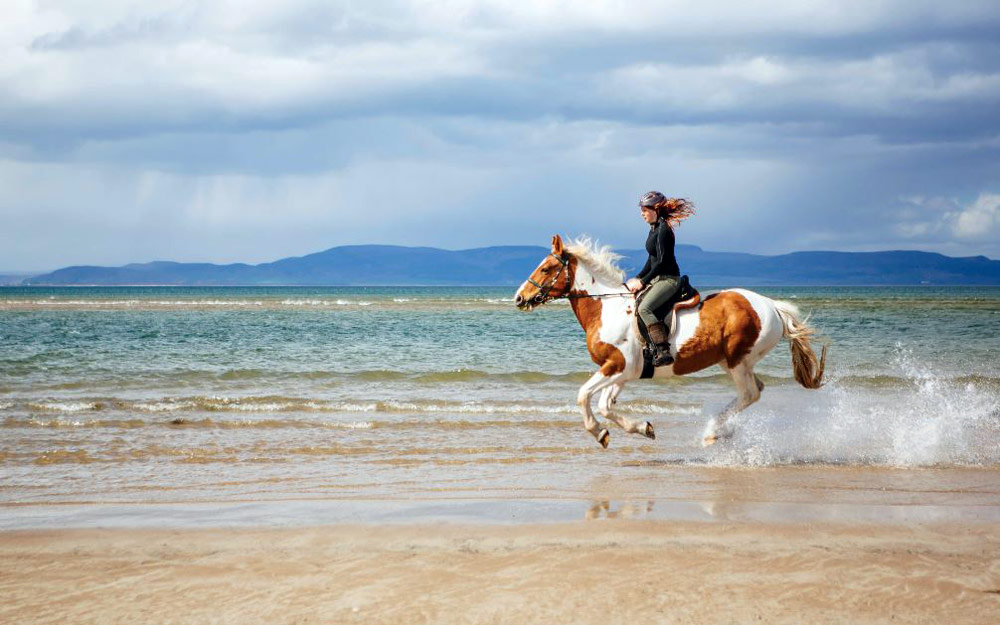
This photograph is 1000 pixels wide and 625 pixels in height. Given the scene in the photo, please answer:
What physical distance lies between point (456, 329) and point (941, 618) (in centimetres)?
3515

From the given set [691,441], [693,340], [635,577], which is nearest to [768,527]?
[635,577]

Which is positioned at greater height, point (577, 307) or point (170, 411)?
point (577, 307)

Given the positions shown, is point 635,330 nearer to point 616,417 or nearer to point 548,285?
point 616,417

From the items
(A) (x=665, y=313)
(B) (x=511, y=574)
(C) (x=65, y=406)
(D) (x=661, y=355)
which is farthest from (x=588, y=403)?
(C) (x=65, y=406)

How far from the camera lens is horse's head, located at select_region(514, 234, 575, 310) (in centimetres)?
1110

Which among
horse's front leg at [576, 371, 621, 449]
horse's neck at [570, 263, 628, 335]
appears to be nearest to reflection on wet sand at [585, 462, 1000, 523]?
horse's front leg at [576, 371, 621, 449]

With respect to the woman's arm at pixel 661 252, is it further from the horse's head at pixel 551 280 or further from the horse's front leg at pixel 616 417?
the horse's front leg at pixel 616 417

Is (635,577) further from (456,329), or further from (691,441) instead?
(456,329)

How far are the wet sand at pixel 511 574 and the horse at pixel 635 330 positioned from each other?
12.6 feet

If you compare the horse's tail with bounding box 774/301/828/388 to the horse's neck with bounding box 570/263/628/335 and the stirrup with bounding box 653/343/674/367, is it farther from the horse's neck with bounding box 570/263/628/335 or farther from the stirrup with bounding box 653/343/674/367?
the horse's neck with bounding box 570/263/628/335

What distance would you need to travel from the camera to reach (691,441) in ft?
40.7

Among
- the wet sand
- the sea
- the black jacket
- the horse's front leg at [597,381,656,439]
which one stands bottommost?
the sea

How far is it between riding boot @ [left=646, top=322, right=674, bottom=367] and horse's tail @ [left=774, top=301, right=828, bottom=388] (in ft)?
5.91

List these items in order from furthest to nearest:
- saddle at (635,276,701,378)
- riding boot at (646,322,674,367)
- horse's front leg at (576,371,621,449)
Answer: saddle at (635,276,701,378), riding boot at (646,322,674,367), horse's front leg at (576,371,621,449)
